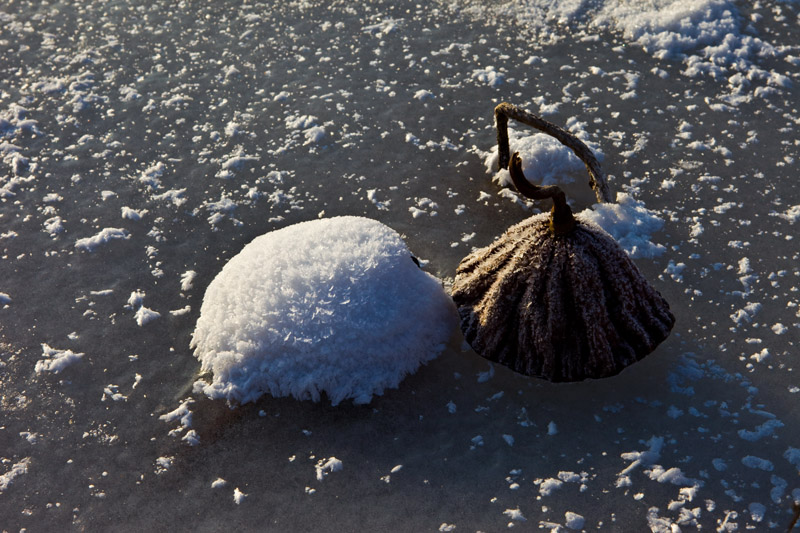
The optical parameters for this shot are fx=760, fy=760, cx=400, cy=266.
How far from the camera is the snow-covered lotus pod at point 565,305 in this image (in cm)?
238

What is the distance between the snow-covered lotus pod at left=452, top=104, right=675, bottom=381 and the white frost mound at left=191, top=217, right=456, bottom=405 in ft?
0.74

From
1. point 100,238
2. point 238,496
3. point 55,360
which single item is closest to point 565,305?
point 238,496

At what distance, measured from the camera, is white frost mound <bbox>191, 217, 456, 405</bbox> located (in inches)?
98.6

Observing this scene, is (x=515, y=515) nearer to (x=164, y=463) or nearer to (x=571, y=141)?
(x=164, y=463)

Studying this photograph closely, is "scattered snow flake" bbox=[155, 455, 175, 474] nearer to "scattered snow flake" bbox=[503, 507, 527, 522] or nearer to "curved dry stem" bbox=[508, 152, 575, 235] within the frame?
"scattered snow flake" bbox=[503, 507, 527, 522]

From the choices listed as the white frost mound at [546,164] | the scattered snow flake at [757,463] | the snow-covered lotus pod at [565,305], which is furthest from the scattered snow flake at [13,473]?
the scattered snow flake at [757,463]

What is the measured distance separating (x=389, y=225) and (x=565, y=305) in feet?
3.26

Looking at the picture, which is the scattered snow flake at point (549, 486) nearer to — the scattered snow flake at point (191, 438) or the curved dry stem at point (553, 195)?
Result: the curved dry stem at point (553, 195)

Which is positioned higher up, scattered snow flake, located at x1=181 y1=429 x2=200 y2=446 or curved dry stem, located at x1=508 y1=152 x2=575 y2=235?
curved dry stem, located at x1=508 y1=152 x2=575 y2=235

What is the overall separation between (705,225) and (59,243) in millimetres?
2681

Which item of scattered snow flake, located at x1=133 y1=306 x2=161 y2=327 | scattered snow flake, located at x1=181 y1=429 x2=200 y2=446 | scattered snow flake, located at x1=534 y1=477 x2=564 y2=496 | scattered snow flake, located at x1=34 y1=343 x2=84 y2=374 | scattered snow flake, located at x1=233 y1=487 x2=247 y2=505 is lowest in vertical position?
scattered snow flake, located at x1=534 y1=477 x2=564 y2=496

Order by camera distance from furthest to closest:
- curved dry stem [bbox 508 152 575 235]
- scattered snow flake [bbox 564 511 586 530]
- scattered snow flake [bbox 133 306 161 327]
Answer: scattered snow flake [bbox 133 306 161 327]
curved dry stem [bbox 508 152 575 235]
scattered snow flake [bbox 564 511 586 530]

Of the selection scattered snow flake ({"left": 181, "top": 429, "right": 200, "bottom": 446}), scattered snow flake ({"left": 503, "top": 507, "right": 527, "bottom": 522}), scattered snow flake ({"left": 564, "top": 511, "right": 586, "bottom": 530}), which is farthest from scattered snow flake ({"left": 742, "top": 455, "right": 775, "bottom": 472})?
scattered snow flake ({"left": 181, "top": 429, "right": 200, "bottom": 446})

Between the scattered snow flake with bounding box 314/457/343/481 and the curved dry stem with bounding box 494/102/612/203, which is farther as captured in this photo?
the curved dry stem with bounding box 494/102/612/203
